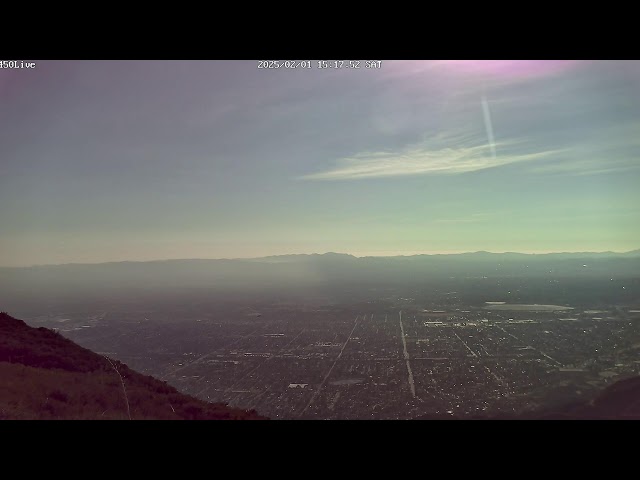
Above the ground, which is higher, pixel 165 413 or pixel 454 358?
pixel 165 413

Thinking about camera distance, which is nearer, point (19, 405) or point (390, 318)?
point (19, 405)
